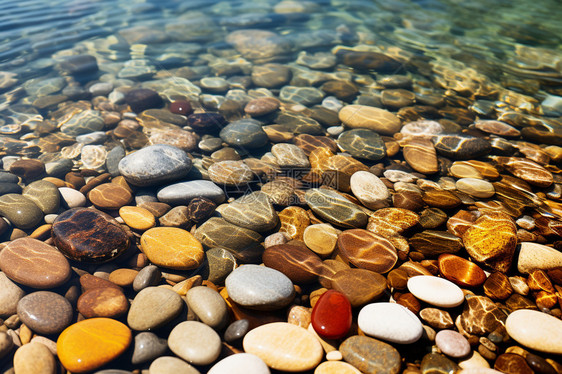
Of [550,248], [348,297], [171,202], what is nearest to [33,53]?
[171,202]

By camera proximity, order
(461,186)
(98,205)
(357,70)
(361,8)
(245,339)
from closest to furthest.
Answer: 1. (245,339)
2. (98,205)
3. (461,186)
4. (357,70)
5. (361,8)

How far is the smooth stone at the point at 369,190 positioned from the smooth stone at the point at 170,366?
2627 mm

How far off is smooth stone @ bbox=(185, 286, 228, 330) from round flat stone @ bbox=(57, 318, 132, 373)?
1.82 feet

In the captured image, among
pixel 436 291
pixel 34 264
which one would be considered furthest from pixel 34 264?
pixel 436 291

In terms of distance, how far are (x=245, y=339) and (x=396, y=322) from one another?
125 centimetres

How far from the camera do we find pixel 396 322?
8.57ft

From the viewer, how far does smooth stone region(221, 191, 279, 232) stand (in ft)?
12.1

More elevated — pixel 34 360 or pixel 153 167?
pixel 153 167

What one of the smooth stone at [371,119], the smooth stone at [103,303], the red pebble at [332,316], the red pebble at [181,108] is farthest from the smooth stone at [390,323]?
the red pebble at [181,108]

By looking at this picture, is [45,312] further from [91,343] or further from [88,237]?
[88,237]

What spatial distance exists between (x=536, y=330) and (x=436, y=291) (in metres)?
0.76

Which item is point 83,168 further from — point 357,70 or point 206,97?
point 357,70

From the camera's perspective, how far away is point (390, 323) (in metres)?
2.62

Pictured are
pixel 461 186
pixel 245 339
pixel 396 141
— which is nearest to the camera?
pixel 245 339
